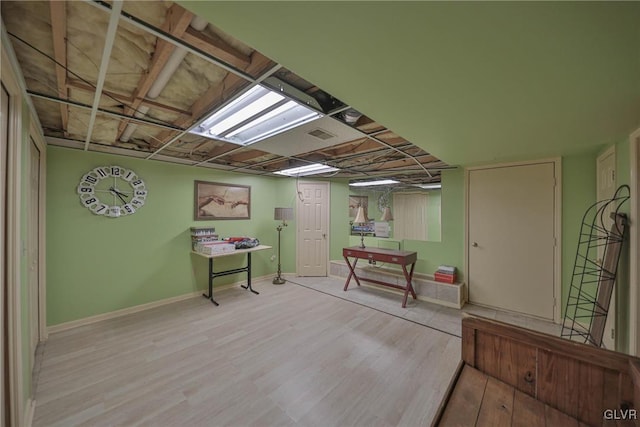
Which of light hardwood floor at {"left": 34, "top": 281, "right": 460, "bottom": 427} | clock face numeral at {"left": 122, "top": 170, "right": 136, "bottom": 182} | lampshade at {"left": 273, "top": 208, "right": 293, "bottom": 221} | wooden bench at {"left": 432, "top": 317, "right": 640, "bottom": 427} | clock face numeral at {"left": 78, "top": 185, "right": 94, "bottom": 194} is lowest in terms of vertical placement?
light hardwood floor at {"left": 34, "top": 281, "right": 460, "bottom": 427}

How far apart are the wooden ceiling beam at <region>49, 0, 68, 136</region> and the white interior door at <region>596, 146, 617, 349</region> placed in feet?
13.6

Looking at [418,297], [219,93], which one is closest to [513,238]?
[418,297]

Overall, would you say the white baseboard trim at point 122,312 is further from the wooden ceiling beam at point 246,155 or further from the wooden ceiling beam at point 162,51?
the wooden ceiling beam at point 162,51

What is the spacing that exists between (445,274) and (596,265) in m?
1.63

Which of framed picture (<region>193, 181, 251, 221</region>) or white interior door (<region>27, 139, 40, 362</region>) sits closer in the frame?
white interior door (<region>27, 139, 40, 362</region>)

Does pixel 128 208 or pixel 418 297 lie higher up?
pixel 128 208

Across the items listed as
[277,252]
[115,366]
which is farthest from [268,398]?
[277,252]

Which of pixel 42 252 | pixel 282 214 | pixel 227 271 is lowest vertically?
pixel 227 271

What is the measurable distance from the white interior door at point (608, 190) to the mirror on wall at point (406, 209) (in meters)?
3.76

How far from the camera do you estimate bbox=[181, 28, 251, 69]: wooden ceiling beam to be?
110cm

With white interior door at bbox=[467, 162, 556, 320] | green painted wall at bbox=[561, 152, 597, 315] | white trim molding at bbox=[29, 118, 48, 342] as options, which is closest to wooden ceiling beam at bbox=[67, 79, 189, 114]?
white trim molding at bbox=[29, 118, 48, 342]

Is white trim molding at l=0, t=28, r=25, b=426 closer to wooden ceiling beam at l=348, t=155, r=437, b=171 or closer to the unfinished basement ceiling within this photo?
the unfinished basement ceiling

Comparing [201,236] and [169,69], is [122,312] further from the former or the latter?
[169,69]

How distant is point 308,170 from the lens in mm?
4414
